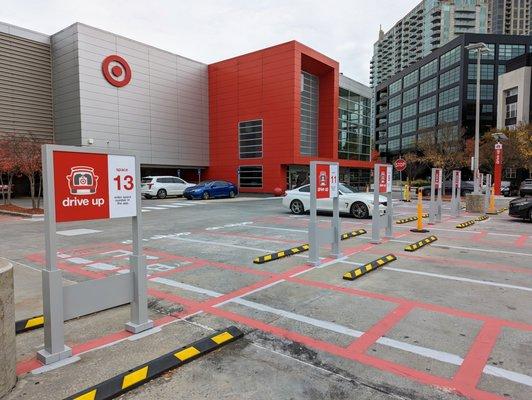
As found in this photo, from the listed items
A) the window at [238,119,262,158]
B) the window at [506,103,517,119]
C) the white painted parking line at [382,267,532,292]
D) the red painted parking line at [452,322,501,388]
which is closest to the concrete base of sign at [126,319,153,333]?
the red painted parking line at [452,322,501,388]

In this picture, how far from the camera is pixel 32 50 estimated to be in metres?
34.3

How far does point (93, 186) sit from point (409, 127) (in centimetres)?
9703

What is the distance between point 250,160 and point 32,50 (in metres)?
22.4

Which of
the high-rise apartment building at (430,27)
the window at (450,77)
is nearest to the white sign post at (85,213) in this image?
the window at (450,77)

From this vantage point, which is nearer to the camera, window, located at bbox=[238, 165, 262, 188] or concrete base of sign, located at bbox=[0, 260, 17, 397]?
concrete base of sign, located at bbox=[0, 260, 17, 397]

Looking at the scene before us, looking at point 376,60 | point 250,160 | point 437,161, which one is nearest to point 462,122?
point 437,161

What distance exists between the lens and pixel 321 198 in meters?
7.64

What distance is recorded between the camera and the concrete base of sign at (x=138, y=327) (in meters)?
4.17

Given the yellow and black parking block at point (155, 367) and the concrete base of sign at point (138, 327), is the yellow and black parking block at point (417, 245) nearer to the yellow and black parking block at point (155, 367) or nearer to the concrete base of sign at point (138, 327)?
the yellow and black parking block at point (155, 367)

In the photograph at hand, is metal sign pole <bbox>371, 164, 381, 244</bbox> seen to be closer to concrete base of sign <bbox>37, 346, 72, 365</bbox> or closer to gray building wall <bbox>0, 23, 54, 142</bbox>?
concrete base of sign <bbox>37, 346, 72, 365</bbox>

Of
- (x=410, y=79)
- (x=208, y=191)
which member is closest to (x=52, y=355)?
(x=208, y=191)

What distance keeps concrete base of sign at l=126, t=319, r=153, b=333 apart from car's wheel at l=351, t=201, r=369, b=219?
12.4m

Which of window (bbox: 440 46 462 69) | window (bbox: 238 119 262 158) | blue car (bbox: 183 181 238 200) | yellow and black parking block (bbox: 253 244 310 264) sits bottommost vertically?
yellow and black parking block (bbox: 253 244 310 264)

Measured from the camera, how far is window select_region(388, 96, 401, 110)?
3856 inches
